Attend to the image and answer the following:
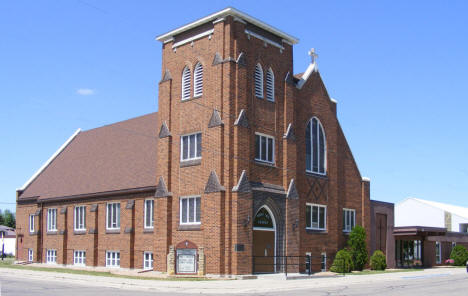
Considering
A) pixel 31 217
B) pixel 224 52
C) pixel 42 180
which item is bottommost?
pixel 31 217

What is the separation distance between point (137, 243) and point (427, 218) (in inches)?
1976

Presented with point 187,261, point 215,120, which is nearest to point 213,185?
point 215,120

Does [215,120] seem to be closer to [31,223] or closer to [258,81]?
[258,81]

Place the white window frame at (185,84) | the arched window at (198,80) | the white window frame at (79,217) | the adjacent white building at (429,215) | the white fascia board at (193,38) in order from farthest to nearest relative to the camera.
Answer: the adjacent white building at (429,215) < the white window frame at (79,217) < the white window frame at (185,84) < the arched window at (198,80) < the white fascia board at (193,38)

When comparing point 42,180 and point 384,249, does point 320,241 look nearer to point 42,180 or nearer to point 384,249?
point 384,249

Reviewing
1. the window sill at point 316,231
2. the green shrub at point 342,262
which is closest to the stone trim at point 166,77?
the window sill at point 316,231

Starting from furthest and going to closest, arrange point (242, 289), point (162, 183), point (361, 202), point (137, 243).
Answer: point (361, 202) < point (137, 243) < point (162, 183) < point (242, 289)

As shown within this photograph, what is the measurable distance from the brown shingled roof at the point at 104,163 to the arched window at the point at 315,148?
399 inches

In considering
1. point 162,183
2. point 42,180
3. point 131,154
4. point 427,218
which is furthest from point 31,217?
point 427,218

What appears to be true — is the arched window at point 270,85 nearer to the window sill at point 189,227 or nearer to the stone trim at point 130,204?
the window sill at point 189,227

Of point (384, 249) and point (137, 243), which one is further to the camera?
point (384, 249)

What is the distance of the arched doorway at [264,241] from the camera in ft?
101

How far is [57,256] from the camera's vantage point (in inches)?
1681

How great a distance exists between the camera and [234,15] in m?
30.5
